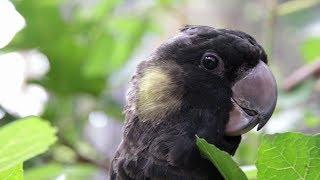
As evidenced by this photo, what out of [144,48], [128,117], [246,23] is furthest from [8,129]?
[246,23]

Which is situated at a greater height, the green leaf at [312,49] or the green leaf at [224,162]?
the green leaf at [312,49]

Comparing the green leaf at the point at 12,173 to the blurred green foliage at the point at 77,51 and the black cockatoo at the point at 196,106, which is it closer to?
the black cockatoo at the point at 196,106

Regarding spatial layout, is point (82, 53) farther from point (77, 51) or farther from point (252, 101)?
point (252, 101)

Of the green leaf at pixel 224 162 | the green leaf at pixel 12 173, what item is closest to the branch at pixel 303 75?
the green leaf at pixel 224 162

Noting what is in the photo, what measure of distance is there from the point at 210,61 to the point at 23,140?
13.9 inches

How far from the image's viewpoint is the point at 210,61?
896 millimetres

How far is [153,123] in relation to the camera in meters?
0.90

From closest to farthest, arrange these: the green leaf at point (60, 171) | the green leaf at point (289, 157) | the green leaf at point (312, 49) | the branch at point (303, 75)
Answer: the green leaf at point (289, 157), the green leaf at point (60, 171), the branch at point (303, 75), the green leaf at point (312, 49)

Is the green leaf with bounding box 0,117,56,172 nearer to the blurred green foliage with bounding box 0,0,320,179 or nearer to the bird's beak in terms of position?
the bird's beak

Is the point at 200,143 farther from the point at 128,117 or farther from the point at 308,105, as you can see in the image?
the point at 308,105

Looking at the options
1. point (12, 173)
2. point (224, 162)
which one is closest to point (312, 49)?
point (224, 162)

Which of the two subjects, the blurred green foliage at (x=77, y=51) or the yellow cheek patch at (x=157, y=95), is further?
the blurred green foliage at (x=77, y=51)

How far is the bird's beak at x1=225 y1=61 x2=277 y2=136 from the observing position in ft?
2.83

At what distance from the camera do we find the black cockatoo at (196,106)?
856mm
